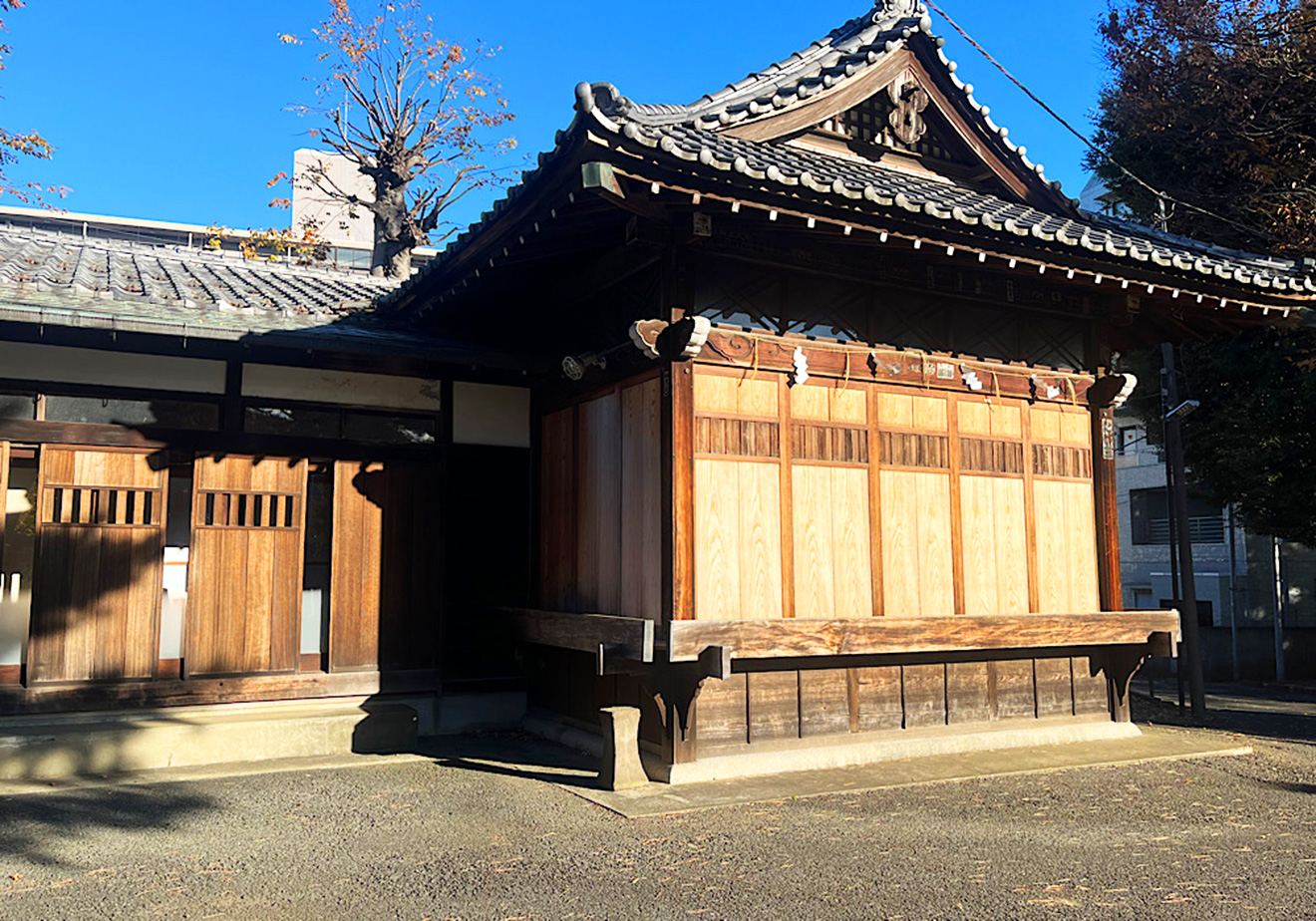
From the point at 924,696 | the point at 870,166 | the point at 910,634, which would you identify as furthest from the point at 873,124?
the point at 924,696

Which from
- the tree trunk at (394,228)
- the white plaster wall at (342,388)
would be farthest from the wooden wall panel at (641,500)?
the tree trunk at (394,228)

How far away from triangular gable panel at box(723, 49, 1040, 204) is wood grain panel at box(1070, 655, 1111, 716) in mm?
4873

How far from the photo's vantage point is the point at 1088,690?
9.63 meters

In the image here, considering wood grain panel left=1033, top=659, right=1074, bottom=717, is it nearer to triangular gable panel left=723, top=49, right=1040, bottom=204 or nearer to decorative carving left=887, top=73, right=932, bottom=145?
triangular gable panel left=723, top=49, right=1040, bottom=204

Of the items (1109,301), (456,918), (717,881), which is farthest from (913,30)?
(456,918)

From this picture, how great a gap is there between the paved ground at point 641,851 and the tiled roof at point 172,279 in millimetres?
4142

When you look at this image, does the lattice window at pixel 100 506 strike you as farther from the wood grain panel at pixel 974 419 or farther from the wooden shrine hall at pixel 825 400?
the wood grain panel at pixel 974 419

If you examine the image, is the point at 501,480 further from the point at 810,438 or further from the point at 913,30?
the point at 913,30

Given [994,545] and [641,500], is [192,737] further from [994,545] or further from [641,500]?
[994,545]

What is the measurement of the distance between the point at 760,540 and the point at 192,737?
4.91 meters

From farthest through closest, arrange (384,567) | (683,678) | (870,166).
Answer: (870,166), (384,567), (683,678)

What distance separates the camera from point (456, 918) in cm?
455

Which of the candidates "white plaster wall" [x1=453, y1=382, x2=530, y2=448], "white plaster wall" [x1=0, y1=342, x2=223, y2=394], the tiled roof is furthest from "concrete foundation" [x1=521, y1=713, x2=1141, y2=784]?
the tiled roof

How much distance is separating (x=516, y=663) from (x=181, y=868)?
16.0 feet
